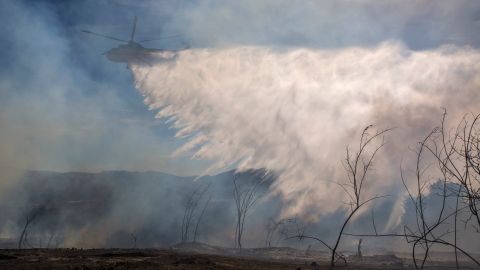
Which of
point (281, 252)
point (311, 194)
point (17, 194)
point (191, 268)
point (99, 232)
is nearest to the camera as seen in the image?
point (191, 268)

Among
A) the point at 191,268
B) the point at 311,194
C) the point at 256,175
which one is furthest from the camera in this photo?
the point at 256,175

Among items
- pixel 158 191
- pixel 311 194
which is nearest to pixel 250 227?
pixel 311 194

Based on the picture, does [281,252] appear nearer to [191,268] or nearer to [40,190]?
[191,268]

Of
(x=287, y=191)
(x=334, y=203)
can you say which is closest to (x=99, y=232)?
(x=287, y=191)

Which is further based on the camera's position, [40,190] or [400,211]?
[40,190]

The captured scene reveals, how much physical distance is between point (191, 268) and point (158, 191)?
418 feet

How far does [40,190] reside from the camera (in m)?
154

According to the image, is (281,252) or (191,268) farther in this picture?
(281,252)

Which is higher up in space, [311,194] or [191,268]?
[311,194]

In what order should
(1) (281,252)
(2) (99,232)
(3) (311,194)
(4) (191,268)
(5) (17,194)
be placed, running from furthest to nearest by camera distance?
(5) (17,194) → (3) (311,194) → (2) (99,232) → (1) (281,252) → (4) (191,268)

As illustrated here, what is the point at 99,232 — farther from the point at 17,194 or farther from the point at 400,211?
the point at 400,211

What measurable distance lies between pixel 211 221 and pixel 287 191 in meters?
28.7

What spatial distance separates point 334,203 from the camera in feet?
447

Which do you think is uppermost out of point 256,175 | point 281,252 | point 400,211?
point 256,175
